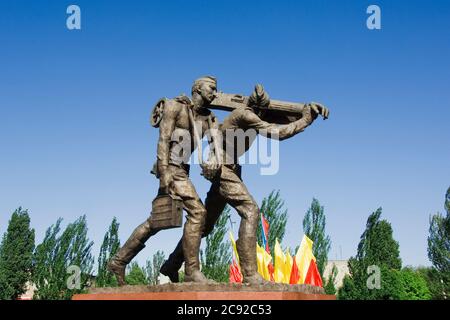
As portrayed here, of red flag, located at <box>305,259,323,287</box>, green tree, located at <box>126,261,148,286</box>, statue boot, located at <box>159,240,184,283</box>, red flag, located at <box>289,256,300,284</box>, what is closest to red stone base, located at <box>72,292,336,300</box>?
statue boot, located at <box>159,240,184,283</box>

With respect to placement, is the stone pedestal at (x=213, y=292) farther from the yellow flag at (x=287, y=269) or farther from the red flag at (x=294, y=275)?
the yellow flag at (x=287, y=269)

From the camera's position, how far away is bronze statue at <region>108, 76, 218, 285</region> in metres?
6.76

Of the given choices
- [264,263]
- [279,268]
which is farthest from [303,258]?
[264,263]

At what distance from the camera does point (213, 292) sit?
590 centimetres

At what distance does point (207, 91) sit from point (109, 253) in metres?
19.8

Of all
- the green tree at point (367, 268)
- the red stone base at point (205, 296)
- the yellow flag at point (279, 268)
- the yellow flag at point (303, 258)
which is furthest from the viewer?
the green tree at point (367, 268)

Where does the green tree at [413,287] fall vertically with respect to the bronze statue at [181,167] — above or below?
below

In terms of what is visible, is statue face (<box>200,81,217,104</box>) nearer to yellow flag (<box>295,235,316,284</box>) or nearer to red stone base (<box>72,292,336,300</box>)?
red stone base (<box>72,292,336,300</box>)

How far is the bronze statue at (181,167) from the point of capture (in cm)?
676

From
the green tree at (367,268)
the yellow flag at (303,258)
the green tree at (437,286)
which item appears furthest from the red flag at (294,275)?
the green tree at (437,286)

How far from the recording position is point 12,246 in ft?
97.8

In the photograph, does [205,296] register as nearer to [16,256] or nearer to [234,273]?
[234,273]

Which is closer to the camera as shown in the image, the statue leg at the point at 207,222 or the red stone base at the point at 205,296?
the red stone base at the point at 205,296
